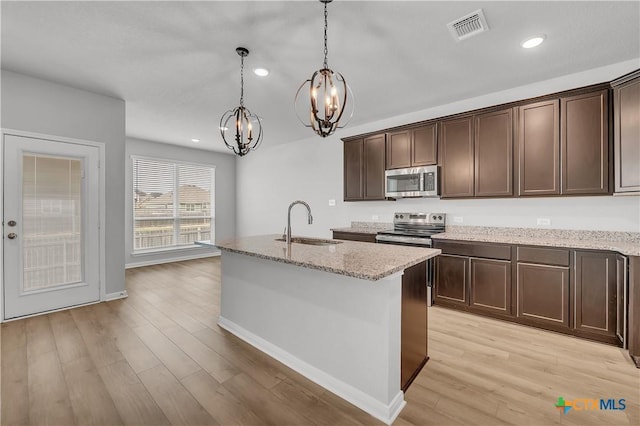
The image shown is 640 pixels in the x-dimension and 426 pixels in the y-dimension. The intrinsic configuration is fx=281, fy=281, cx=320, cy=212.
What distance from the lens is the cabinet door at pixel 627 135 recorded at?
2469 mm

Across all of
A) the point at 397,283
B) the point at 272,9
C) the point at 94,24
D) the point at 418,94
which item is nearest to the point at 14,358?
the point at 94,24

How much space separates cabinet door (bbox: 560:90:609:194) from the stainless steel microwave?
52.9 inches

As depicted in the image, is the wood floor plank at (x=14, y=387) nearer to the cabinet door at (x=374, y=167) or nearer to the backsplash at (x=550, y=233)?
the cabinet door at (x=374, y=167)

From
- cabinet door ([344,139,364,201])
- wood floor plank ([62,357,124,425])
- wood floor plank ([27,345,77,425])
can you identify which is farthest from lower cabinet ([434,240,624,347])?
wood floor plank ([27,345,77,425])

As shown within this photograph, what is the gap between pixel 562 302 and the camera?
2.79m

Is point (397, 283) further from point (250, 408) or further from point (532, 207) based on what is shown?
point (532, 207)

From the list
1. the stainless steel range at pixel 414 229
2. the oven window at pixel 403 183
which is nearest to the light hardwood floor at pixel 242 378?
the stainless steel range at pixel 414 229

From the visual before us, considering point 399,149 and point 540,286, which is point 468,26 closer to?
point 399,149

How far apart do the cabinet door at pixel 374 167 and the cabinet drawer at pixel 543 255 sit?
1.97 m

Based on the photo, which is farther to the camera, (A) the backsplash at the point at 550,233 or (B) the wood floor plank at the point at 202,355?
(A) the backsplash at the point at 550,233

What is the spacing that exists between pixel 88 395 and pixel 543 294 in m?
4.00

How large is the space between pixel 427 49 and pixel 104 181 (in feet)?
13.9

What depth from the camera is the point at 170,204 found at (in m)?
6.55

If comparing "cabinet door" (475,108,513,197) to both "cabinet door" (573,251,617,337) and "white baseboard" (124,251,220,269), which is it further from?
"white baseboard" (124,251,220,269)
